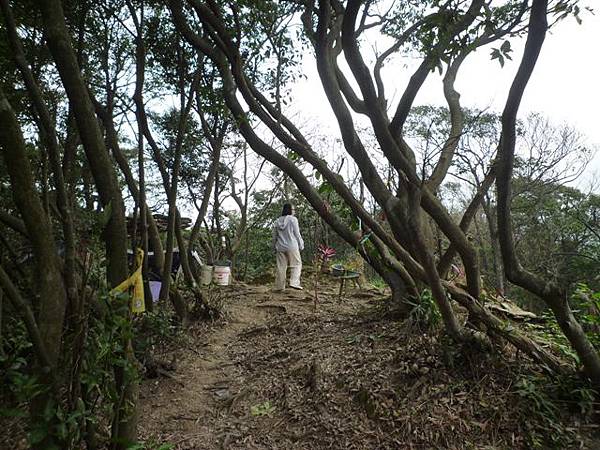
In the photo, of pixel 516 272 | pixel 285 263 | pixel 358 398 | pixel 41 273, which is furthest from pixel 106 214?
pixel 285 263

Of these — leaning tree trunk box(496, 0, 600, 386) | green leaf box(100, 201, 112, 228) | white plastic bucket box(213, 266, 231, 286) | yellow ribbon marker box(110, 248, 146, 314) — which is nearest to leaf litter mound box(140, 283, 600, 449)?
leaning tree trunk box(496, 0, 600, 386)

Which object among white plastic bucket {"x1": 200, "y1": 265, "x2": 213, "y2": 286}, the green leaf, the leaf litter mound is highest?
the green leaf

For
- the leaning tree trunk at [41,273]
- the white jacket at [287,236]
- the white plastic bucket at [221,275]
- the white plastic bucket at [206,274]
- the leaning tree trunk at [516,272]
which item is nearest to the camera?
the leaning tree trunk at [41,273]

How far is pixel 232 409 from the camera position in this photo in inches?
140

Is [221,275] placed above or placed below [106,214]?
below

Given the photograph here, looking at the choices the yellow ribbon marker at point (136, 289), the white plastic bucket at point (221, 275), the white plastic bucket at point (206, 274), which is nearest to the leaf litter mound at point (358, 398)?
the yellow ribbon marker at point (136, 289)

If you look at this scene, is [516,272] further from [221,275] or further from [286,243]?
[221,275]

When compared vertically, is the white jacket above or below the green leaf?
above

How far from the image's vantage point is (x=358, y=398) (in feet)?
10.6

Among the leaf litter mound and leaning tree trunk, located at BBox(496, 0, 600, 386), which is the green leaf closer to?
the leaf litter mound

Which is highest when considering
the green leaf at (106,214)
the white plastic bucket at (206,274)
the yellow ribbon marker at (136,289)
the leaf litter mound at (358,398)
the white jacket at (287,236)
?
the white jacket at (287,236)

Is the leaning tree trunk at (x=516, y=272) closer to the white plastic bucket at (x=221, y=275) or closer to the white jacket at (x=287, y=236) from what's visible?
the white jacket at (x=287, y=236)

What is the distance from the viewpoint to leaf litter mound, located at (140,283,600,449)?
2.72 m

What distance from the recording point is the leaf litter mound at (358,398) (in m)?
2.72
